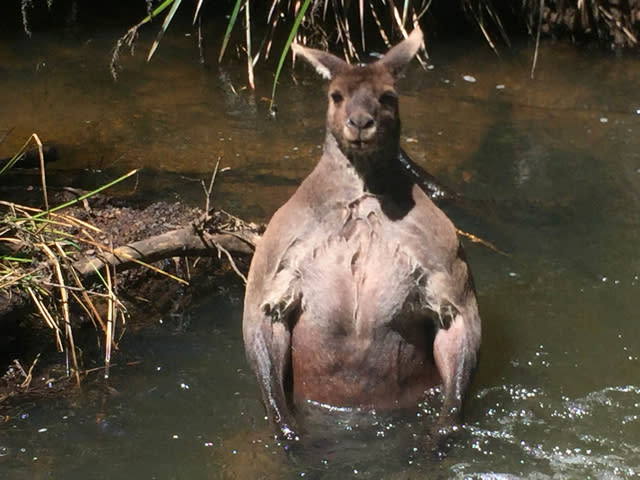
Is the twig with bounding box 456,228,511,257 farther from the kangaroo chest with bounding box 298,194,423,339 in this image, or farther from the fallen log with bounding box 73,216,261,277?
the kangaroo chest with bounding box 298,194,423,339

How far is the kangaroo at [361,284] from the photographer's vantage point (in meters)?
4.05

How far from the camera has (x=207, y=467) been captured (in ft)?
13.1

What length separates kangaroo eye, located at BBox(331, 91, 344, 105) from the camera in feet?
13.0

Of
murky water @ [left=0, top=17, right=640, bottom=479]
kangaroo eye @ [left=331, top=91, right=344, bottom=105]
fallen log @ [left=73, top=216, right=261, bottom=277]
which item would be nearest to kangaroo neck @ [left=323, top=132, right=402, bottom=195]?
kangaroo eye @ [left=331, top=91, right=344, bottom=105]

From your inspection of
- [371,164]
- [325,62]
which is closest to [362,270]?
[371,164]

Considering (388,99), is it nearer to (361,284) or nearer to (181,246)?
(361,284)

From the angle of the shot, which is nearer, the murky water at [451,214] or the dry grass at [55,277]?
the murky water at [451,214]

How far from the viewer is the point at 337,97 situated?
3.99m

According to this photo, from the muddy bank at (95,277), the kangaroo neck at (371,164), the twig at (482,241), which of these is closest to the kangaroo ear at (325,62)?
the kangaroo neck at (371,164)

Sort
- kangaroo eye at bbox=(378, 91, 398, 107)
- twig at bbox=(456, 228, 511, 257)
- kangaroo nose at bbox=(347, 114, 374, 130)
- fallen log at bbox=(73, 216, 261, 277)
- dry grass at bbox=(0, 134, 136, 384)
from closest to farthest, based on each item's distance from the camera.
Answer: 1. kangaroo nose at bbox=(347, 114, 374, 130)
2. kangaroo eye at bbox=(378, 91, 398, 107)
3. dry grass at bbox=(0, 134, 136, 384)
4. fallen log at bbox=(73, 216, 261, 277)
5. twig at bbox=(456, 228, 511, 257)

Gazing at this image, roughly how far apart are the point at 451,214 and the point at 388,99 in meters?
1.86

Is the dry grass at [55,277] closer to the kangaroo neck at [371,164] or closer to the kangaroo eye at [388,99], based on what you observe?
the kangaroo neck at [371,164]

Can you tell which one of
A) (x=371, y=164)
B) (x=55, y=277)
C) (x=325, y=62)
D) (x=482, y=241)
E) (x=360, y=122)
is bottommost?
(x=482, y=241)

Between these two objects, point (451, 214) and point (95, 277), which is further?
point (451, 214)
